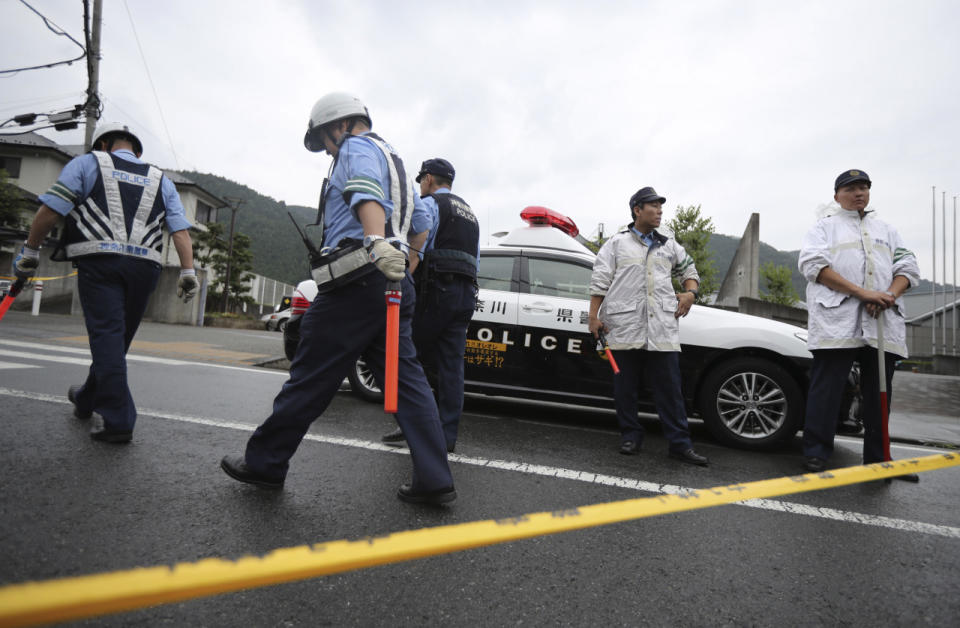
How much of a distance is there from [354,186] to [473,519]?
4.58 feet

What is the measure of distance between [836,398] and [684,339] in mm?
1114

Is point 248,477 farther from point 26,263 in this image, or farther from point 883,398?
point 883,398

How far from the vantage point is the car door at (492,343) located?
4457 millimetres

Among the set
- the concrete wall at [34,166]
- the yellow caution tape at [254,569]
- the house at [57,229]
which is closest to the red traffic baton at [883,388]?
the yellow caution tape at [254,569]

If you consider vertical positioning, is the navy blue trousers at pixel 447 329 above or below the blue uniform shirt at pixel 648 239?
below

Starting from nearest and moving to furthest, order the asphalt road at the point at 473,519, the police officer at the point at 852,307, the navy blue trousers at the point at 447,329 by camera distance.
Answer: the asphalt road at the point at 473,519
the navy blue trousers at the point at 447,329
the police officer at the point at 852,307

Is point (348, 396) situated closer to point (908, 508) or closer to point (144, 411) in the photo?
point (144, 411)

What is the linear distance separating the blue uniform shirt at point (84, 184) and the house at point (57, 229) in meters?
3.12

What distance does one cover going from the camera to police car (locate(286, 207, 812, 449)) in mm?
3861

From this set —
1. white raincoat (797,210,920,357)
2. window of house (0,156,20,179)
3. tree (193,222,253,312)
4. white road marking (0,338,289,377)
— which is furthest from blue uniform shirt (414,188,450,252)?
window of house (0,156,20,179)

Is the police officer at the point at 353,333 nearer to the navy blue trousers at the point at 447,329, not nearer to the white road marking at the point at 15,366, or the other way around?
the navy blue trousers at the point at 447,329

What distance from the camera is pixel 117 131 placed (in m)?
3.07

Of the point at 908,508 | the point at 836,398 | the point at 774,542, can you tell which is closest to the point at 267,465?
the point at 774,542

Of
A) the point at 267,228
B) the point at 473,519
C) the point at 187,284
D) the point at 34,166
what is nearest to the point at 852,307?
the point at 473,519
